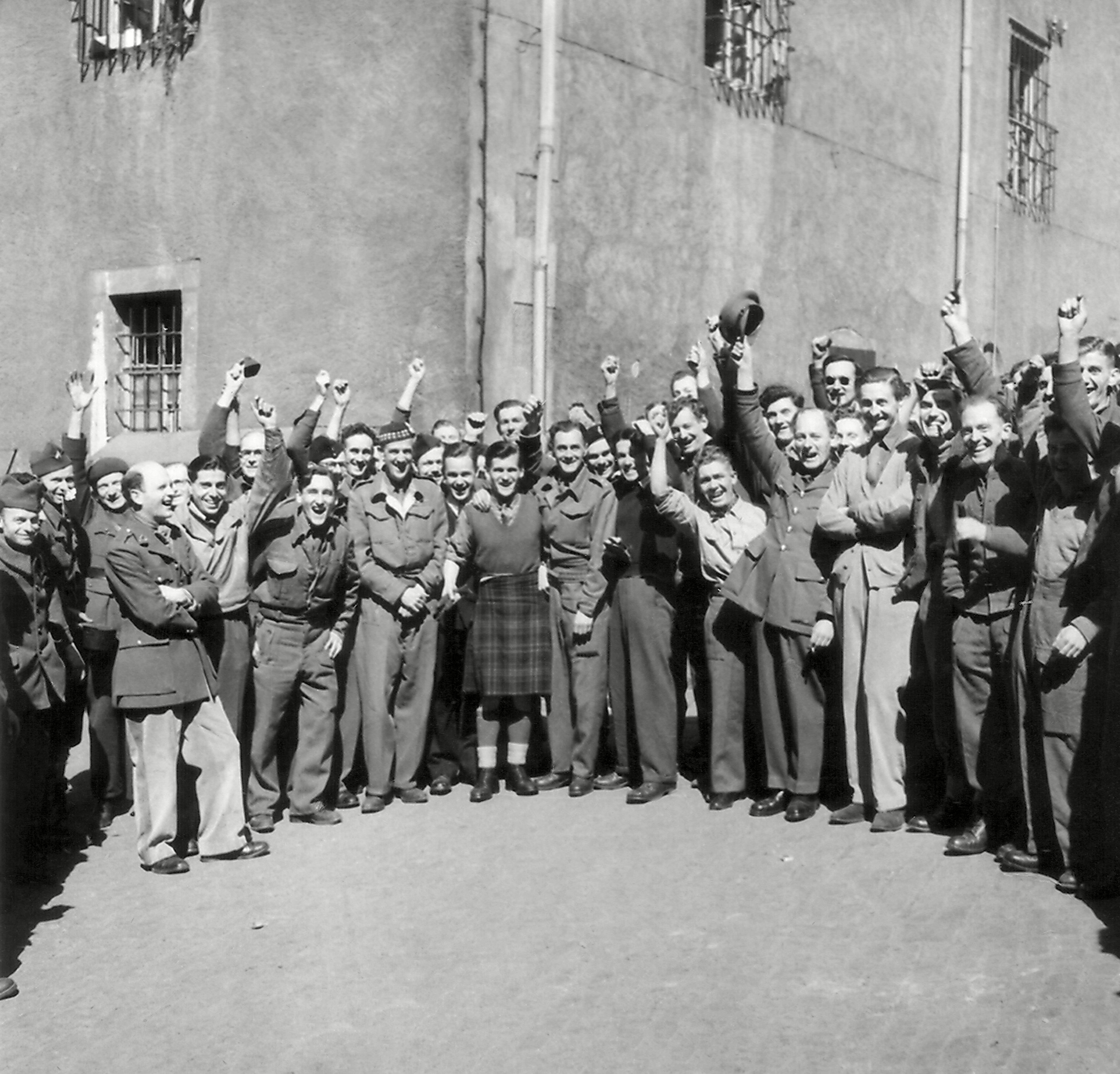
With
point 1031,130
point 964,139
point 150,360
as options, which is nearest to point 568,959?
point 150,360

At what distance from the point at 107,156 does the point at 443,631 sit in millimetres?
6626

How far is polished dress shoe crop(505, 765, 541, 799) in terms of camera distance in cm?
816

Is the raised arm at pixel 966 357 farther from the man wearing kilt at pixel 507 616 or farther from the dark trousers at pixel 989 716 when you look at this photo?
the man wearing kilt at pixel 507 616

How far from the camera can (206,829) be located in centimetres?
701

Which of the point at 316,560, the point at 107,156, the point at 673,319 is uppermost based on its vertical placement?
the point at 107,156

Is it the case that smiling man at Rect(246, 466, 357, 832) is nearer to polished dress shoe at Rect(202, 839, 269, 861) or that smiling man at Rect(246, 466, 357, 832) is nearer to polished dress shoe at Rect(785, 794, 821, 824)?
polished dress shoe at Rect(202, 839, 269, 861)

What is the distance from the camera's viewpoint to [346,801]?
8.08m

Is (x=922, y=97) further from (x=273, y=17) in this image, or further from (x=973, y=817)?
(x=973, y=817)

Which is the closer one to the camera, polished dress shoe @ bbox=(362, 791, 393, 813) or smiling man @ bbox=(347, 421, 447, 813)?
polished dress shoe @ bbox=(362, 791, 393, 813)

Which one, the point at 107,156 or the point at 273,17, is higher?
the point at 273,17

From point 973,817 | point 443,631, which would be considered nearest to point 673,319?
point 443,631

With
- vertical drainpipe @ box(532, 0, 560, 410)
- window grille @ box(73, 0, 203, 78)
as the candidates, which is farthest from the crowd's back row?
window grille @ box(73, 0, 203, 78)

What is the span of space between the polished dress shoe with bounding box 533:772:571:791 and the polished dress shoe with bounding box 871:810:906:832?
1.87m

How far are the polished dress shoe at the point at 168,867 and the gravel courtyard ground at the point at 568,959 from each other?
6 cm
